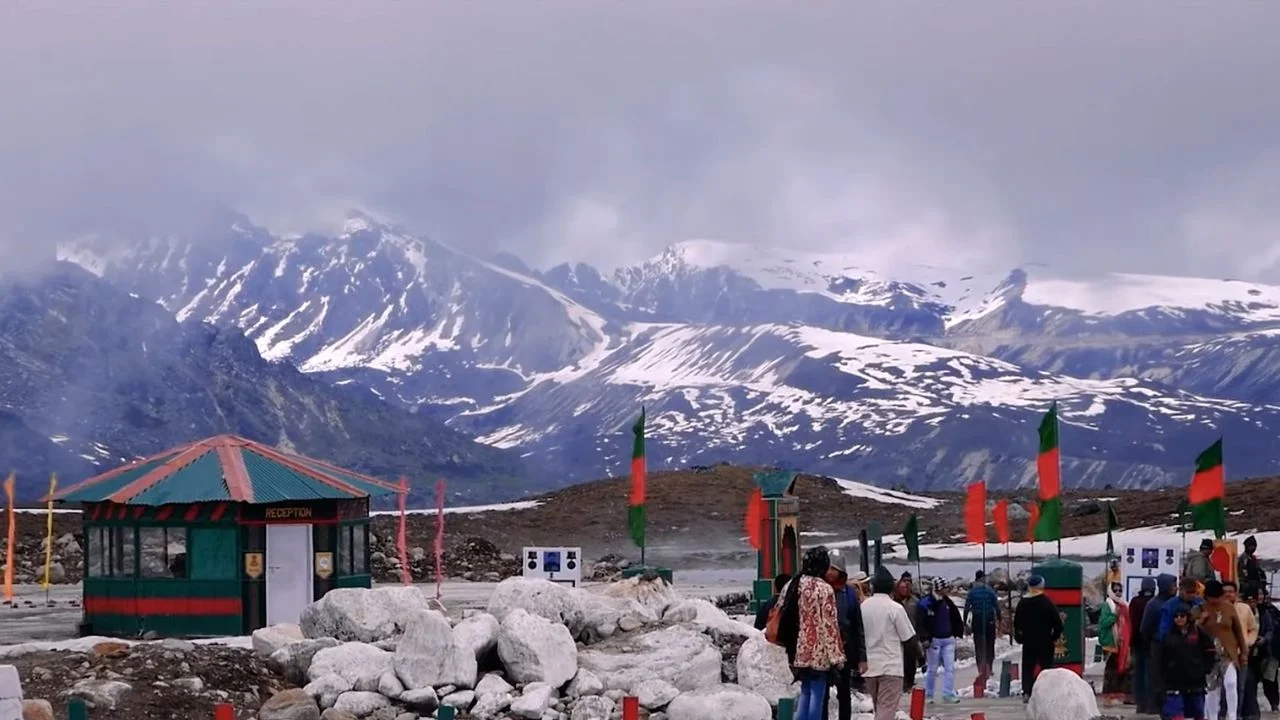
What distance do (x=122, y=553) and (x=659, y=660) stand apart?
13453 millimetres

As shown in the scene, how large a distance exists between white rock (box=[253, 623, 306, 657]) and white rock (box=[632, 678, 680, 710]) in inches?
179

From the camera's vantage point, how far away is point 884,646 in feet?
68.2

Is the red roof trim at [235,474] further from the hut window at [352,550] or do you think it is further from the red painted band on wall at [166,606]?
the hut window at [352,550]

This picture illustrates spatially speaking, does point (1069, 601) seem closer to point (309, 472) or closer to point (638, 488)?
point (638, 488)

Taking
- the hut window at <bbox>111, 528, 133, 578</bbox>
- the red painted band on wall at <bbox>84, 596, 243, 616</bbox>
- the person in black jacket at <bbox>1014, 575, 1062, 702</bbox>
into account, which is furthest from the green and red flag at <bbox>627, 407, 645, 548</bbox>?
the person in black jacket at <bbox>1014, 575, 1062, 702</bbox>

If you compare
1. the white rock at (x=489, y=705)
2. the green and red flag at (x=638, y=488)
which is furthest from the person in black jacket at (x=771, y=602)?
the green and red flag at (x=638, y=488)

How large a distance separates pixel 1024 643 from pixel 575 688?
572 centimetres

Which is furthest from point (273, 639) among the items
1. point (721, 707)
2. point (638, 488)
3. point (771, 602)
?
point (638, 488)

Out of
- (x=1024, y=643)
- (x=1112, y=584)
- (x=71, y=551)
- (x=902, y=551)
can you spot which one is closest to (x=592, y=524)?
(x=902, y=551)

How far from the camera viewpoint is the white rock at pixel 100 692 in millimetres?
23047

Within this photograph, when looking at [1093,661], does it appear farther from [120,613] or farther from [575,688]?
[120,613]

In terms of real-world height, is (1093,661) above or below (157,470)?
below

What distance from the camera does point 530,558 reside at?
35312 millimetres

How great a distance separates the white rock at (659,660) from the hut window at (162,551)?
1103 centimetres
